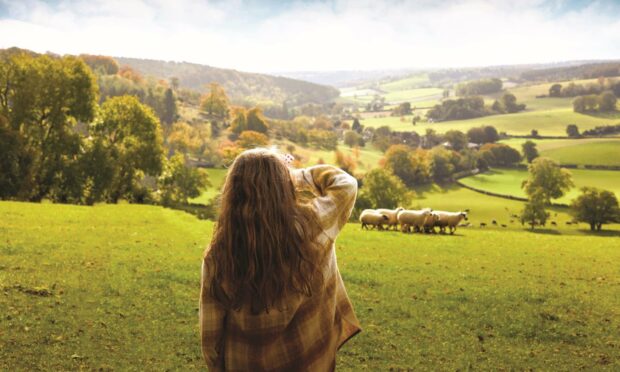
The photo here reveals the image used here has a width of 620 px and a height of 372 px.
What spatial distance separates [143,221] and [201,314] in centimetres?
2561

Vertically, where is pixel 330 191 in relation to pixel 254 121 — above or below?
above

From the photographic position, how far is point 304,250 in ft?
13.1

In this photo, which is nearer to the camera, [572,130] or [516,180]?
[516,180]

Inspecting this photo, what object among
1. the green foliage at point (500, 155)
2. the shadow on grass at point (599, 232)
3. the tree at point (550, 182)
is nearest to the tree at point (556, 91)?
the green foliage at point (500, 155)

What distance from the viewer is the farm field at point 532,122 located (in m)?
151

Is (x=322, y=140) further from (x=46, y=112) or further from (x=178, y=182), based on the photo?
(x=46, y=112)

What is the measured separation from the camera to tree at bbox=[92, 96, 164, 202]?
164 ft

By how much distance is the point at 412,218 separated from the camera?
3316cm

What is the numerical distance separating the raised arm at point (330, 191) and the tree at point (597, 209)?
2520 inches

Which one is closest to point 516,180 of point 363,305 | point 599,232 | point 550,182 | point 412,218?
point 550,182

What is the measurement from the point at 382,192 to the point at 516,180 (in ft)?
151

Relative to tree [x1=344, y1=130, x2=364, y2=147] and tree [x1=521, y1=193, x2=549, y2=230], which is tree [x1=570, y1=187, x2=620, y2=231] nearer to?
tree [x1=521, y1=193, x2=549, y2=230]

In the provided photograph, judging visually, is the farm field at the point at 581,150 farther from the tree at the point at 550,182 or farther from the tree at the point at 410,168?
the tree at the point at 550,182

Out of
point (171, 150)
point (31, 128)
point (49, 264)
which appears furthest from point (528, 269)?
point (171, 150)
